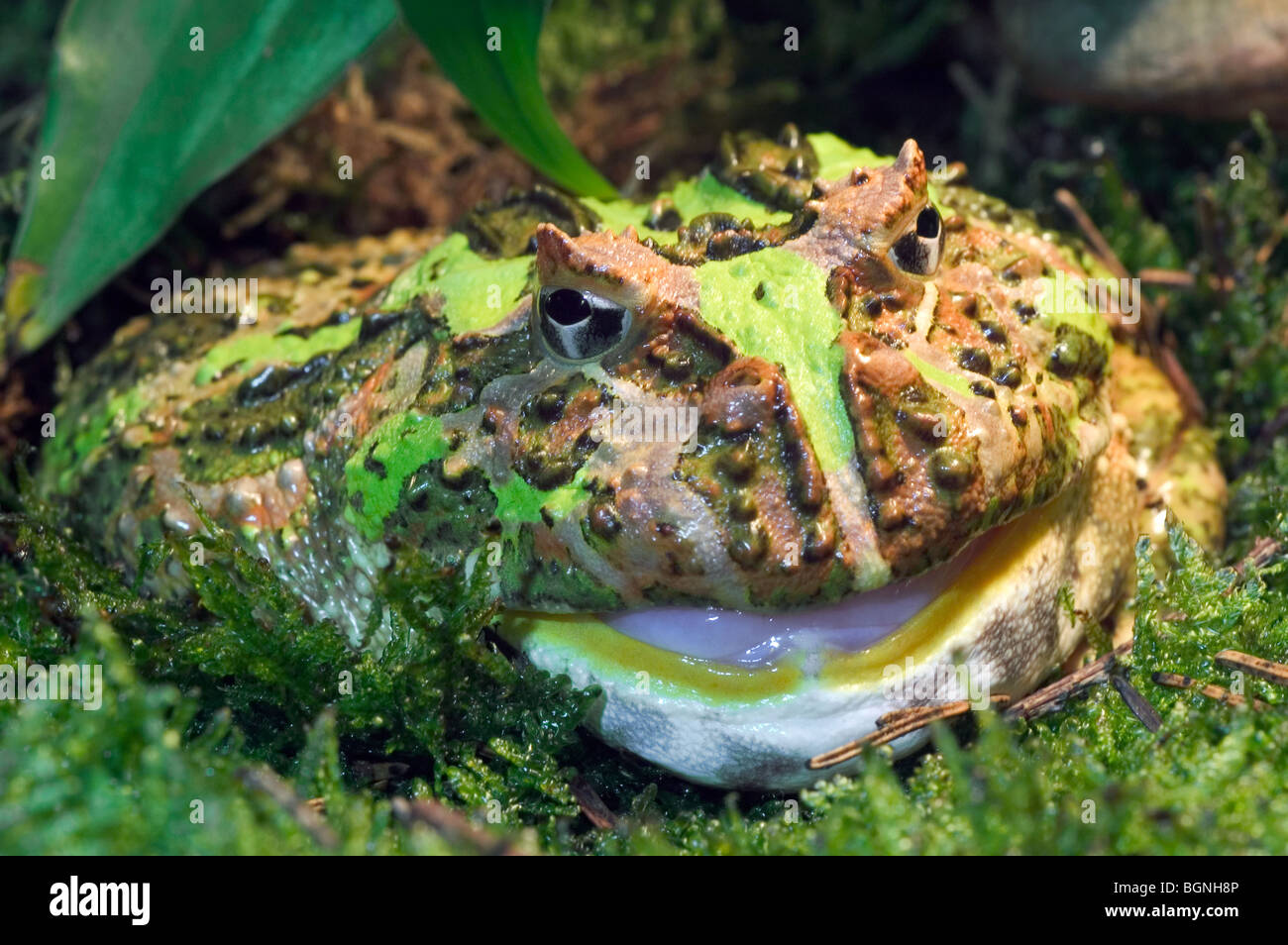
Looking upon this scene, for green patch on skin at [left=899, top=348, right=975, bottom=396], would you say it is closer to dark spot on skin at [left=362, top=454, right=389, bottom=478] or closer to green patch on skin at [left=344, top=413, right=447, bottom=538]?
green patch on skin at [left=344, top=413, right=447, bottom=538]

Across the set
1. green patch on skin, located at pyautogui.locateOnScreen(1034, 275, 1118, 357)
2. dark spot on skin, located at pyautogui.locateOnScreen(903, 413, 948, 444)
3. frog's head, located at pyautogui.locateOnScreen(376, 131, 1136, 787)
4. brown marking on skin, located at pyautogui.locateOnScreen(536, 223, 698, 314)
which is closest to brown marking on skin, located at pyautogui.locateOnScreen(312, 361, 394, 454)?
frog's head, located at pyautogui.locateOnScreen(376, 131, 1136, 787)

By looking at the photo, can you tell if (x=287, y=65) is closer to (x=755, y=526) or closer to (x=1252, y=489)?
(x=755, y=526)

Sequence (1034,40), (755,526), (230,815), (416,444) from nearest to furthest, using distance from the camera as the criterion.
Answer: (230,815) → (755,526) → (416,444) → (1034,40)

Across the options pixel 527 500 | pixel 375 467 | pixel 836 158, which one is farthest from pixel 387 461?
pixel 836 158

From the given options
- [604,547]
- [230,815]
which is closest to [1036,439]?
[604,547]

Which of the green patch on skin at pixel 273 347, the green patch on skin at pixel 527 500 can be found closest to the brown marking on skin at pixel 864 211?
the green patch on skin at pixel 527 500
